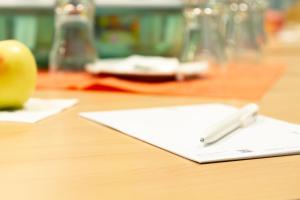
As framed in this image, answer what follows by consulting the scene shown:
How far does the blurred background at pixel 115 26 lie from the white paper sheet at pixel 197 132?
58cm

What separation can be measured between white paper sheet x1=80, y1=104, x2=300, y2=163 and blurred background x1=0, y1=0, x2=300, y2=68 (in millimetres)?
579

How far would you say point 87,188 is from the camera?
1.66 feet

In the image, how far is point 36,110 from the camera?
85cm

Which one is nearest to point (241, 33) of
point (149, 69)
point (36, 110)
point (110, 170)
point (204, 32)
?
point (204, 32)

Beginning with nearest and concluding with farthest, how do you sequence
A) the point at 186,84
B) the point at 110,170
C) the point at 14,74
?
the point at 110,170, the point at 14,74, the point at 186,84

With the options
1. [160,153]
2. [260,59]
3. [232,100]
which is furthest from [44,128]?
[260,59]

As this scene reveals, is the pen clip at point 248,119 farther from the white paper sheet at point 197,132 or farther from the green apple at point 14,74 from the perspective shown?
the green apple at point 14,74

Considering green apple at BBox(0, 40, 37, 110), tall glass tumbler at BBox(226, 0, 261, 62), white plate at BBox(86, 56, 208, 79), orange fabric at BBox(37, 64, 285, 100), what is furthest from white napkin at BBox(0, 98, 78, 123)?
tall glass tumbler at BBox(226, 0, 261, 62)

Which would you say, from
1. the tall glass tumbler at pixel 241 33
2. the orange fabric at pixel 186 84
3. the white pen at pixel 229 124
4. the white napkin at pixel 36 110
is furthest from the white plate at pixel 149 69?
the white pen at pixel 229 124

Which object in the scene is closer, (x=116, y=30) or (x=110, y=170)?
(x=110, y=170)

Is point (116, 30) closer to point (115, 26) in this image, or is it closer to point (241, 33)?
point (115, 26)

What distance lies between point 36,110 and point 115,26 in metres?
0.64

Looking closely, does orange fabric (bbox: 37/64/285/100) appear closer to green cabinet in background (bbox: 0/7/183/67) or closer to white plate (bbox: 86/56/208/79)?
white plate (bbox: 86/56/208/79)

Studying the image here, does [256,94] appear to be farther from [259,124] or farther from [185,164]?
[185,164]
